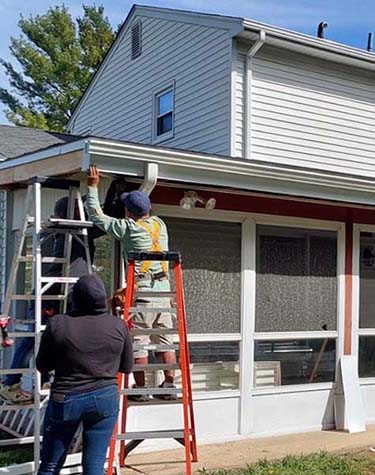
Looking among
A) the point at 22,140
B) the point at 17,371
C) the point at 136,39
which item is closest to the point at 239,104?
the point at 22,140

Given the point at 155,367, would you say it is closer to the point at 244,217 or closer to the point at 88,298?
the point at 88,298

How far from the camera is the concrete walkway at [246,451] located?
5.20 m

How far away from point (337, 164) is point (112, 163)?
7551mm

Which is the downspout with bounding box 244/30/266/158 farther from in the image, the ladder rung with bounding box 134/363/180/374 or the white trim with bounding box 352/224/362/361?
the ladder rung with bounding box 134/363/180/374

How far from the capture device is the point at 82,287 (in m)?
3.66

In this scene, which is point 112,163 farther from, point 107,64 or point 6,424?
point 107,64

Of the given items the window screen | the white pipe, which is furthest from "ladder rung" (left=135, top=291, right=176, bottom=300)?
the window screen

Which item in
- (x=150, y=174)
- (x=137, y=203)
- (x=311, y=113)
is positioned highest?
(x=311, y=113)

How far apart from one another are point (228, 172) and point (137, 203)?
3.34ft

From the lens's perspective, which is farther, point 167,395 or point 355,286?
point 355,286

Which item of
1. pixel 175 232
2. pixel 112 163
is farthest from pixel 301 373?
pixel 112 163

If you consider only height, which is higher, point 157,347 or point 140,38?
point 140,38

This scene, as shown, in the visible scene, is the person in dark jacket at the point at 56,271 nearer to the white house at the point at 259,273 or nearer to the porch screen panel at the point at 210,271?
the white house at the point at 259,273

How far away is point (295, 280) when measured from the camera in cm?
663
